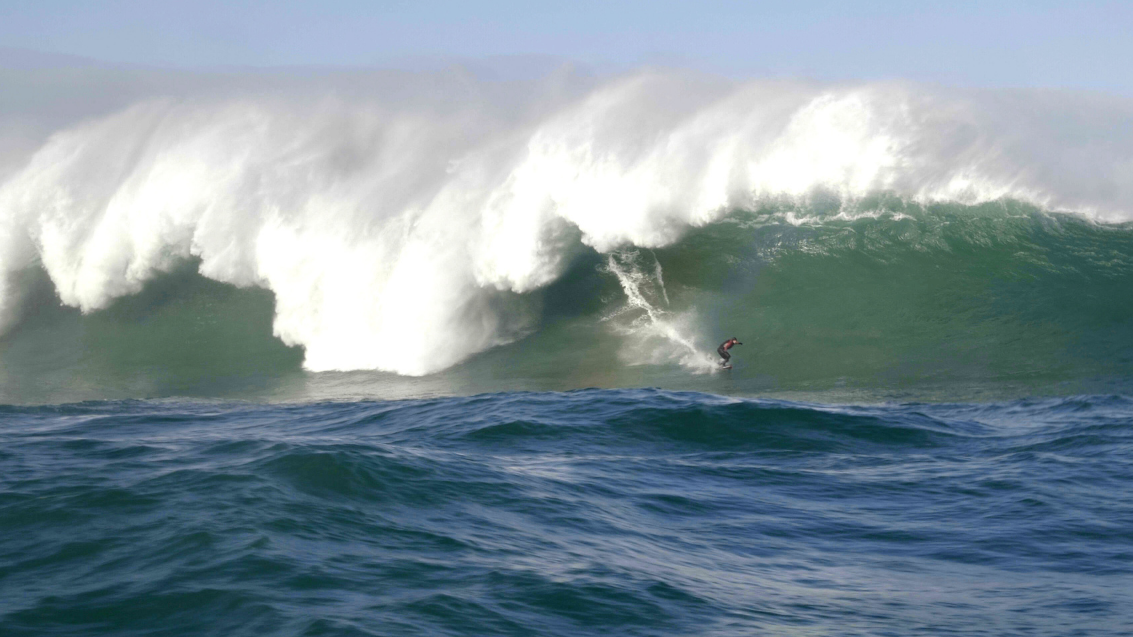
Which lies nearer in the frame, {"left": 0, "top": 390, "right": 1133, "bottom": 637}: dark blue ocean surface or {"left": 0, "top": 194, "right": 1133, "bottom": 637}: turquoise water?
{"left": 0, "top": 390, "right": 1133, "bottom": 637}: dark blue ocean surface

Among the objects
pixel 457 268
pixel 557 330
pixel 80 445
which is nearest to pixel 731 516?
pixel 80 445

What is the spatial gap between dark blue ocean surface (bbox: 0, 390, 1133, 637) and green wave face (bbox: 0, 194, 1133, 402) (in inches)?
144

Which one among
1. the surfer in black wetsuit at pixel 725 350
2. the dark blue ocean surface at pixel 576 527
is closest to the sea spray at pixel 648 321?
the surfer in black wetsuit at pixel 725 350

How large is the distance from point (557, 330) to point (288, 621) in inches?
458

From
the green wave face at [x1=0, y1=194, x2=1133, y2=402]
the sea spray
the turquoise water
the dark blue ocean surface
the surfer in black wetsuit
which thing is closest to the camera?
the dark blue ocean surface

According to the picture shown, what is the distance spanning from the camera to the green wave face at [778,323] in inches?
530

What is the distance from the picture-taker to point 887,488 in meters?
7.45

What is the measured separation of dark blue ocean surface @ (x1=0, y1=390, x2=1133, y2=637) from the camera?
15.1 feet

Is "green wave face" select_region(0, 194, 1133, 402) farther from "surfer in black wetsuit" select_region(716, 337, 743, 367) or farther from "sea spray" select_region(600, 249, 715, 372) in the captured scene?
"surfer in black wetsuit" select_region(716, 337, 743, 367)

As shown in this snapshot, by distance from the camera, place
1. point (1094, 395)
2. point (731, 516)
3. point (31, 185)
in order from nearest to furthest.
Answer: point (731, 516)
point (1094, 395)
point (31, 185)

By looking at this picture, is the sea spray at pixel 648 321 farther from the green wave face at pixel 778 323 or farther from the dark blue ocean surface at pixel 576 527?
the dark blue ocean surface at pixel 576 527

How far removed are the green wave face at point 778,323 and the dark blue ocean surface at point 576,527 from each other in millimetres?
3654

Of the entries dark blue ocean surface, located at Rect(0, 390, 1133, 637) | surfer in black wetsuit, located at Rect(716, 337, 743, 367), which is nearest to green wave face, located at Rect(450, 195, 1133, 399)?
surfer in black wetsuit, located at Rect(716, 337, 743, 367)

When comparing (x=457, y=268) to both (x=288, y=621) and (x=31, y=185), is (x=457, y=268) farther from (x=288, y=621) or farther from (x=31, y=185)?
(x=288, y=621)
